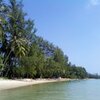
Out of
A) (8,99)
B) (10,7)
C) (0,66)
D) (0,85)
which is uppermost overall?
(10,7)

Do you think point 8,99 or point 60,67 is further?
point 60,67

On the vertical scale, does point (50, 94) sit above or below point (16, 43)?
below

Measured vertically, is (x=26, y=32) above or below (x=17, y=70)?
above

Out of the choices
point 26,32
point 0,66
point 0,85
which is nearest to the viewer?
point 0,85

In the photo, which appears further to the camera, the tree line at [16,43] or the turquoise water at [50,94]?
the tree line at [16,43]

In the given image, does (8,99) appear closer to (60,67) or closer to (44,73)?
(44,73)

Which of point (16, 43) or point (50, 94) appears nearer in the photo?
point (50, 94)

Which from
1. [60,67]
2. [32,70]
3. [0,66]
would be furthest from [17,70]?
[60,67]

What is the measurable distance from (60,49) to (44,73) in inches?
827

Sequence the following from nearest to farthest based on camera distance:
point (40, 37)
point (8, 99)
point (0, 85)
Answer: point (8, 99)
point (0, 85)
point (40, 37)

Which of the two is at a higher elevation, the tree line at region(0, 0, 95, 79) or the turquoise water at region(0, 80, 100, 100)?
the tree line at region(0, 0, 95, 79)

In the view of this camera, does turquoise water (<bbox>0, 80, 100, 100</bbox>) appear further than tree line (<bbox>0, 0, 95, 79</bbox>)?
No

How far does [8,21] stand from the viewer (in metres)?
59.1

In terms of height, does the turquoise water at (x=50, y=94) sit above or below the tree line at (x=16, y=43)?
below
